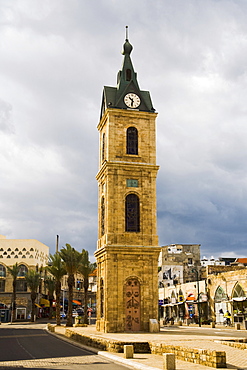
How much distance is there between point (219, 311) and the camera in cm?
5462

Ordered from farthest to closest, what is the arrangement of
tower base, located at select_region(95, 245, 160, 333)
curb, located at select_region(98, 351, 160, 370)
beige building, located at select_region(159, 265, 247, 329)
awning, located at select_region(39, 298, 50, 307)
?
awning, located at select_region(39, 298, 50, 307) → beige building, located at select_region(159, 265, 247, 329) → tower base, located at select_region(95, 245, 160, 333) → curb, located at select_region(98, 351, 160, 370)

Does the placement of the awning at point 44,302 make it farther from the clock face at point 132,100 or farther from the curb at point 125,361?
the curb at point 125,361

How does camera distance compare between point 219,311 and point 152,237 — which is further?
point 219,311

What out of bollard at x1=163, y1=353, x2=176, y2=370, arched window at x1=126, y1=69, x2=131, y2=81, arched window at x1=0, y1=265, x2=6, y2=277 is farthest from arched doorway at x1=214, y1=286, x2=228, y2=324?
arched window at x1=0, y1=265, x2=6, y2=277

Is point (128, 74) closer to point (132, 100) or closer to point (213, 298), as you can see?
point (132, 100)

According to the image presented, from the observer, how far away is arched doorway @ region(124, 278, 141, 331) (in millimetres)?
35312

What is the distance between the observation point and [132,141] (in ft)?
A: 129

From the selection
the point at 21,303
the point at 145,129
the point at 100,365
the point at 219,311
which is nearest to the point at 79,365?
the point at 100,365

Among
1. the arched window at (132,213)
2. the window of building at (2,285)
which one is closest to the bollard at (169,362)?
the arched window at (132,213)

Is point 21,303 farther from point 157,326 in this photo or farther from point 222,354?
point 222,354

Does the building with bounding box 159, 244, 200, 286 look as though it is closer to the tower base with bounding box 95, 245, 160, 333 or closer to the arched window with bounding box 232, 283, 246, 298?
the arched window with bounding box 232, 283, 246, 298

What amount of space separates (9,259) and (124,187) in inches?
2099

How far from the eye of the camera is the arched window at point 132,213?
123 ft

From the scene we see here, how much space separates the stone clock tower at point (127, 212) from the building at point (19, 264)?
46618mm
